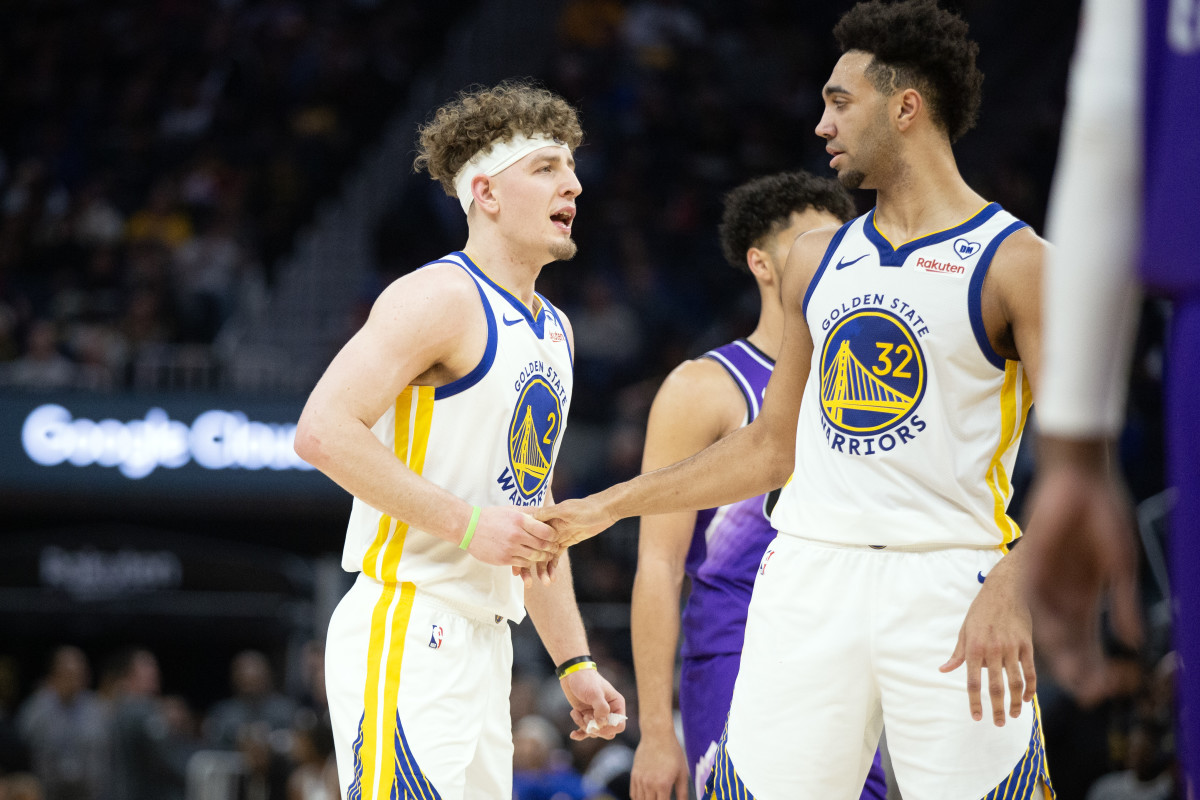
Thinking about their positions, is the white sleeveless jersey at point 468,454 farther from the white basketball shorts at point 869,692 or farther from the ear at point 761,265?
the ear at point 761,265

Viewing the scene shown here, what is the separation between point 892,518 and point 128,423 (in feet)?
32.5

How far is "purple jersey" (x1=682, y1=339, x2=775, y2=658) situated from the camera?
4227mm

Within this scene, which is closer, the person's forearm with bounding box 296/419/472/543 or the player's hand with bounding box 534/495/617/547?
the person's forearm with bounding box 296/419/472/543

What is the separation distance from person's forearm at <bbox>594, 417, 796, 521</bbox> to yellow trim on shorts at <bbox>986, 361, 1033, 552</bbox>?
0.53 meters

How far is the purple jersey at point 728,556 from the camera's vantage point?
13.9 ft

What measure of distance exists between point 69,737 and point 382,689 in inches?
369

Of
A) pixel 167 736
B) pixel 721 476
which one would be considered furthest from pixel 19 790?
pixel 721 476

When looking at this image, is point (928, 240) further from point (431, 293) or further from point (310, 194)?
point (310, 194)

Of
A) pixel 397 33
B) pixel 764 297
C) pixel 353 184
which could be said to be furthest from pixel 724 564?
pixel 397 33

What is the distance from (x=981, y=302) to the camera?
2.97 m

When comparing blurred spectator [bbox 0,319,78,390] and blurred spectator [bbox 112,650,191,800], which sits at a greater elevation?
blurred spectator [bbox 0,319,78,390]

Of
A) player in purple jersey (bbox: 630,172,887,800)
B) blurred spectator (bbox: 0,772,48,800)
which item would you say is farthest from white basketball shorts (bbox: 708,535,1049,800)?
blurred spectator (bbox: 0,772,48,800)

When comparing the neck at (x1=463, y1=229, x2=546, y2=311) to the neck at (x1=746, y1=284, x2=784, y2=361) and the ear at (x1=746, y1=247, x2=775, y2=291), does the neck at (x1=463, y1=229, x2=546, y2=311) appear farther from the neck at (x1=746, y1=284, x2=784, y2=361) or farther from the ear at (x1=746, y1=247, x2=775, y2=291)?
the ear at (x1=746, y1=247, x2=775, y2=291)

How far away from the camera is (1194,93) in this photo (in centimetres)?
150
